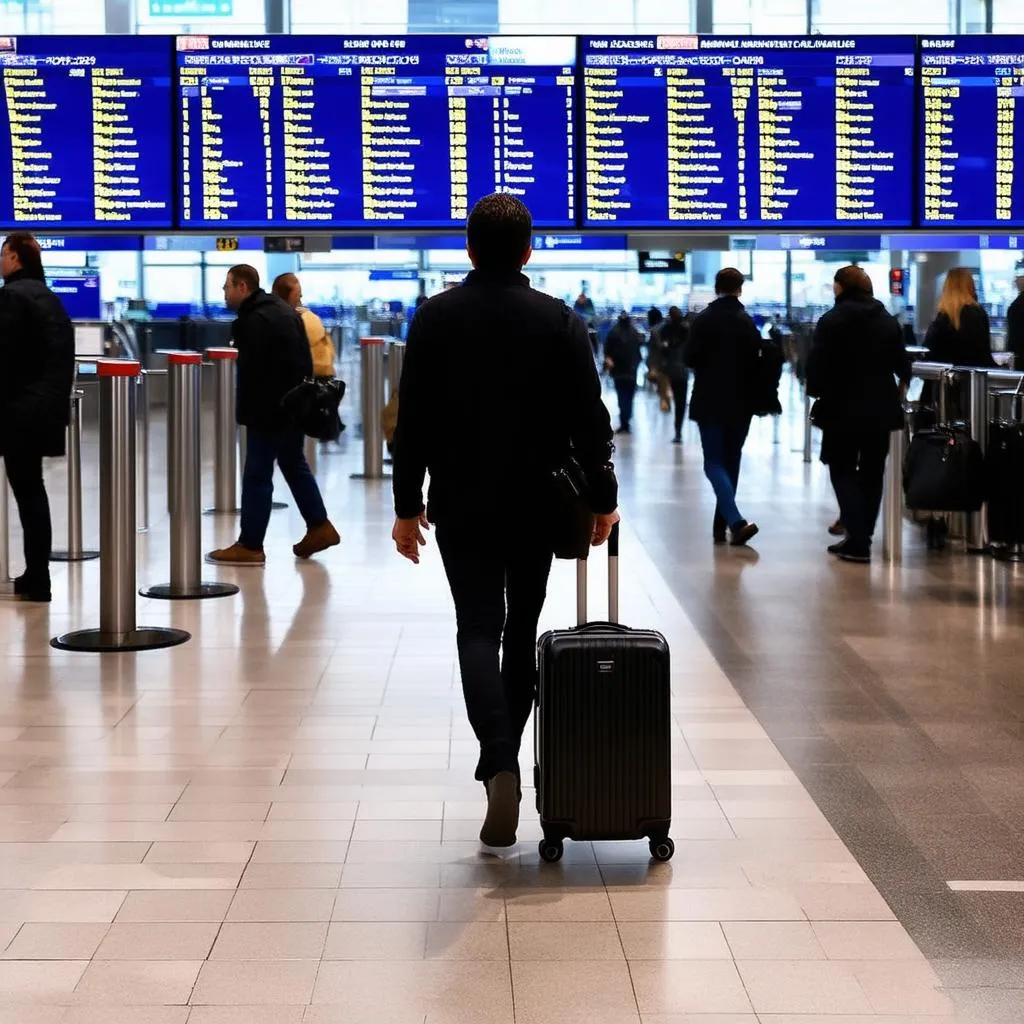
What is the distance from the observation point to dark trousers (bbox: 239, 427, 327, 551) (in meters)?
9.38

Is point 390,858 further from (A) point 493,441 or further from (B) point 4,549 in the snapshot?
(B) point 4,549

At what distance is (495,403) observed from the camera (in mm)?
4238

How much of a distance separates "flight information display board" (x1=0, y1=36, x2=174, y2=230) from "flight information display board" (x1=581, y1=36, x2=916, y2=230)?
104 inches

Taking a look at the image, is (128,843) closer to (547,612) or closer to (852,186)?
(547,612)

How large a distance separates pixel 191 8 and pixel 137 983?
578 inches

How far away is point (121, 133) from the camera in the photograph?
10945mm

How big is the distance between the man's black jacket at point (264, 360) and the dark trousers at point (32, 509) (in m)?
1.57

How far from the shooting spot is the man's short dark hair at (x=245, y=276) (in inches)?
370

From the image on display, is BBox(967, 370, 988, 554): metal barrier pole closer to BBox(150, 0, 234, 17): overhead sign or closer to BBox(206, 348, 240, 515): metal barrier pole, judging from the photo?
BBox(206, 348, 240, 515): metal barrier pole

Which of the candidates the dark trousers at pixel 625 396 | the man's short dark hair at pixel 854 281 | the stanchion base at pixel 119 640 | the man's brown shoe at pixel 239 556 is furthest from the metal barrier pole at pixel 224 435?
the dark trousers at pixel 625 396

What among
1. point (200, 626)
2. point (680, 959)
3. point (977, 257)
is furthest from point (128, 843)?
point (977, 257)

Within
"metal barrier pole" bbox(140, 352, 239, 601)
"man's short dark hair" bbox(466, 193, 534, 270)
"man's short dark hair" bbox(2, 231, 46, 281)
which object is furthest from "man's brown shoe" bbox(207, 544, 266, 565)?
"man's short dark hair" bbox(466, 193, 534, 270)

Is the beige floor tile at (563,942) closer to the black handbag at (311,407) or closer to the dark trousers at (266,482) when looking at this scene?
the dark trousers at (266,482)

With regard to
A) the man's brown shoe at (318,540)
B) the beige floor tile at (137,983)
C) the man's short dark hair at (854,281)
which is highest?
the man's short dark hair at (854,281)
